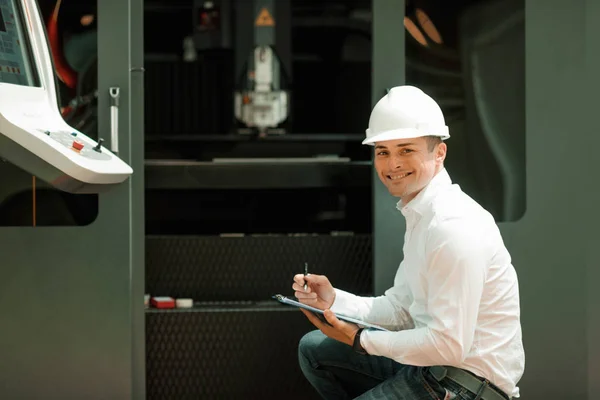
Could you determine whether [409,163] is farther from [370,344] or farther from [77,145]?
[77,145]

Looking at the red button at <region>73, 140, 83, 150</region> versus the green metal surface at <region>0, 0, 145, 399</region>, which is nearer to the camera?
the red button at <region>73, 140, 83, 150</region>

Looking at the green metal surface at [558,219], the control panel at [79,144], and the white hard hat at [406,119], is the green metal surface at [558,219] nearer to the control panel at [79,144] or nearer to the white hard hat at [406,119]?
the white hard hat at [406,119]

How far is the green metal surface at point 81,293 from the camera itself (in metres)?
2.98

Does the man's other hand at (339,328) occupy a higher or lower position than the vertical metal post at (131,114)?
lower

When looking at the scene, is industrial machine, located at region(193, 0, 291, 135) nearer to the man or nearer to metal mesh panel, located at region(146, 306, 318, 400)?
metal mesh panel, located at region(146, 306, 318, 400)

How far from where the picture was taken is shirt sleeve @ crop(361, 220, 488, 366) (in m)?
1.98

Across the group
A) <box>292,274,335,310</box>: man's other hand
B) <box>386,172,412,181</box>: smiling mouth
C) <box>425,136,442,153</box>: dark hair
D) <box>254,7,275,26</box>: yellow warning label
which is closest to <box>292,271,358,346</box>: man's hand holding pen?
<box>292,274,335,310</box>: man's other hand

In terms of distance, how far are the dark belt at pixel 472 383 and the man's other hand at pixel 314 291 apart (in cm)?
47

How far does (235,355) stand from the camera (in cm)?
328

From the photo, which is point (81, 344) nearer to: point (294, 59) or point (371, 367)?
point (371, 367)

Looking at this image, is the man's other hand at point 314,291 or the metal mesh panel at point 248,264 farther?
the metal mesh panel at point 248,264

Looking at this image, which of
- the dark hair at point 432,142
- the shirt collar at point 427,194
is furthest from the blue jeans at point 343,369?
the dark hair at point 432,142

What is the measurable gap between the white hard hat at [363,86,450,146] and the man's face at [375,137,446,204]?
0.03 meters

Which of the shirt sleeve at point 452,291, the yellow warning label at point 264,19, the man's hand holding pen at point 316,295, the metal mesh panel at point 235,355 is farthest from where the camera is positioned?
the yellow warning label at point 264,19
